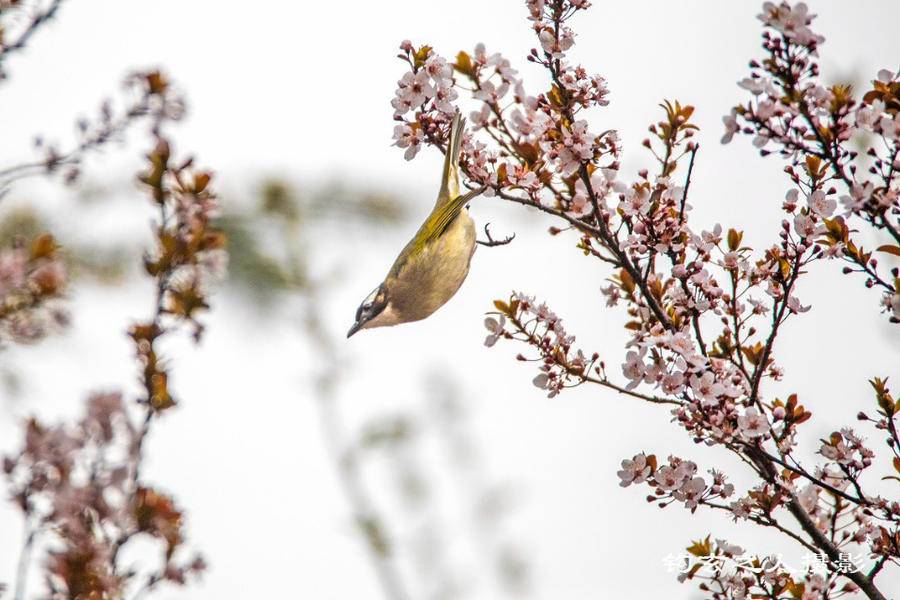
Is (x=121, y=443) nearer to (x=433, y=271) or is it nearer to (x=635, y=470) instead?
(x=635, y=470)

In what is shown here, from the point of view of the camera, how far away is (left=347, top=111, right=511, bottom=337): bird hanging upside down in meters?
4.24

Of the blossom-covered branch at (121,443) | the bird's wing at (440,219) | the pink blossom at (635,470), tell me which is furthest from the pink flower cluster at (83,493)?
the bird's wing at (440,219)

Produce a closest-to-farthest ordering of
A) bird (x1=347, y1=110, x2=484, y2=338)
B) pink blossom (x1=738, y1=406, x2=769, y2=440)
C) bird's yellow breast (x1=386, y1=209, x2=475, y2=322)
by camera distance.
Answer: pink blossom (x1=738, y1=406, x2=769, y2=440)
bird (x1=347, y1=110, x2=484, y2=338)
bird's yellow breast (x1=386, y1=209, x2=475, y2=322)

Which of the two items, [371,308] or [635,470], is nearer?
[635,470]

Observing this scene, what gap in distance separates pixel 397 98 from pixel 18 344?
140cm

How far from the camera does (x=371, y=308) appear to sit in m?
5.13

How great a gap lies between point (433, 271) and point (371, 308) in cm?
70

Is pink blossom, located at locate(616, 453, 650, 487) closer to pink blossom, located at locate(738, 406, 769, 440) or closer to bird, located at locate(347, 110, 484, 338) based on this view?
pink blossom, located at locate(738, 406, 769, 440)

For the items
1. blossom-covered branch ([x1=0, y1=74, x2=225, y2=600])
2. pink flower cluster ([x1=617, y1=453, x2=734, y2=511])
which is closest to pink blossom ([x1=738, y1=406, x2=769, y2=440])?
pink flower cluster ([x1=617, y1=453, x2=734, y2=511])

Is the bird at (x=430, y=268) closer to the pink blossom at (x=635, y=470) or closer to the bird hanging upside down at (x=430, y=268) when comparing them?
the bird hanging upside down at (x=430, y=268)

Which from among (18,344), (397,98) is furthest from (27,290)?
(397,98)

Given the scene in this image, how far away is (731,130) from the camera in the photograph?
2344 mm

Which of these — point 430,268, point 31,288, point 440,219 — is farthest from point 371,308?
point 31,288

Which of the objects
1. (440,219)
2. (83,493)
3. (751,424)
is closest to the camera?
(83,493)
